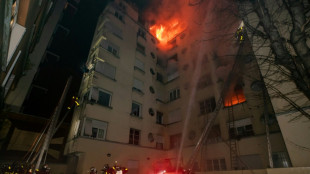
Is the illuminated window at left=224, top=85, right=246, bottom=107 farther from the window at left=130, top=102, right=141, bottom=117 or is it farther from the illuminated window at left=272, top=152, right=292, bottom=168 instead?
the window at left=130, top=102, right=141, bottom=117

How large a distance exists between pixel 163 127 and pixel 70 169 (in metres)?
10.6

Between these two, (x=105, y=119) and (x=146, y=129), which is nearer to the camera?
(x=105, y=119)

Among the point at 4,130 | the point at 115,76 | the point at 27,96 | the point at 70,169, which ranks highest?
the point at 115,76

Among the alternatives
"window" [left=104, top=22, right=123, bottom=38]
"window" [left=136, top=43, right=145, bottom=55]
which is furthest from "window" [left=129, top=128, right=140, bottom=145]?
"window" [left=104, top=22, right=123, bottom=38]

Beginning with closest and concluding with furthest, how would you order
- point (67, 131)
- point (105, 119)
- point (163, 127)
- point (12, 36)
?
1. point (12, 36)
2. point (105, 119)
3. point (67, 131)
4. point (163, 127)

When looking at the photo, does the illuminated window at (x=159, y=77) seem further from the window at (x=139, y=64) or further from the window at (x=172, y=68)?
the window at (x=139, y=64)

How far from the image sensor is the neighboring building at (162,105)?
12.2 metres

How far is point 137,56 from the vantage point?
20453 millimetres

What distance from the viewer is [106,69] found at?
1619 cm

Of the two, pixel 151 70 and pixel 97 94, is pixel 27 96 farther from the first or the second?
pixel 151 70

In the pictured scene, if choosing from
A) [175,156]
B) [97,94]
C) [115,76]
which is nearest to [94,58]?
[115,76]

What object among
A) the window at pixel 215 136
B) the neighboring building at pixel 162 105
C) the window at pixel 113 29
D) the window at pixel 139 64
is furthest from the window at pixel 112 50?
the window at pixel 215 136

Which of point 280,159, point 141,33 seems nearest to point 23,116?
point 141,33

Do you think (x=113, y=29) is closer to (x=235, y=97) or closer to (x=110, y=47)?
(x=110, y=47)
